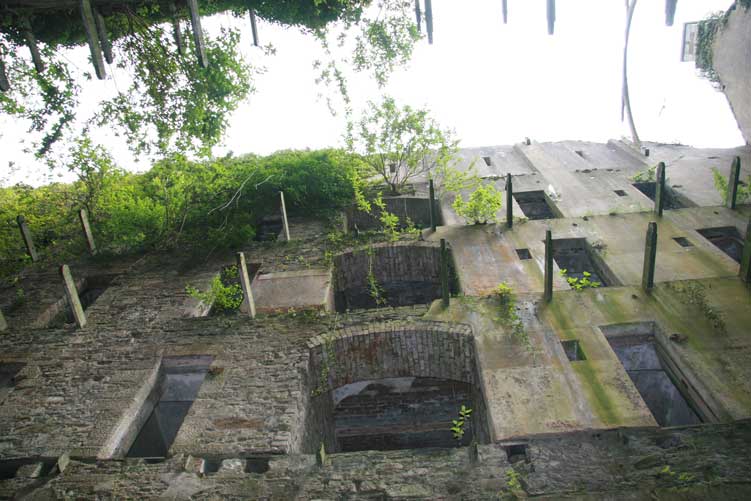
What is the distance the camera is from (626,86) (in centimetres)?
1664

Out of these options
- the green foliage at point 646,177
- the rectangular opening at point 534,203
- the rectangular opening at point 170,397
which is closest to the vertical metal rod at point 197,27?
the rectangular opening at point 170,397

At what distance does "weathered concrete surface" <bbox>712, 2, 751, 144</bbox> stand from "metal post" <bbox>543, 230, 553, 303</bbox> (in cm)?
965

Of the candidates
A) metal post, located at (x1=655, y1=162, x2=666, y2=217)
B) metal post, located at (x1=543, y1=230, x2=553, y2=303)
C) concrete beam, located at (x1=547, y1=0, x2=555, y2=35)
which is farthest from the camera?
metal post, located at (x1=655, y1=162, x2=666, y2=217)

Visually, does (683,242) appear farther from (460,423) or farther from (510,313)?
(460,423)

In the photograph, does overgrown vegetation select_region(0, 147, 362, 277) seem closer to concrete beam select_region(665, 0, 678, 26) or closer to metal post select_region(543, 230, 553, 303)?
metal post select_region(543, 230, 553, 303)

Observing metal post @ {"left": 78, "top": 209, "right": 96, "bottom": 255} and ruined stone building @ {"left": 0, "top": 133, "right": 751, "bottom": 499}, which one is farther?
metal post @ {"left": 78, "top": 209, "right": 96, "bottom": 255}

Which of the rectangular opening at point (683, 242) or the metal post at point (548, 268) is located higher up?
the metal post at point (548, 268)

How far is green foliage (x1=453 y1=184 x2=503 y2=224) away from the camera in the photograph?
9.77 metres

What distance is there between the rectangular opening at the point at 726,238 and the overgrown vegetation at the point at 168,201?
8064mm

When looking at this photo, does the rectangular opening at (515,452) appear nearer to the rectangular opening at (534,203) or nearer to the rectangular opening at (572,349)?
the rectangular opening at (572,349)

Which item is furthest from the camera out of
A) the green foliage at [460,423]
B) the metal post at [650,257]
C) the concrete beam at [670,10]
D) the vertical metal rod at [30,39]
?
the vertical metal rod at [30,39]

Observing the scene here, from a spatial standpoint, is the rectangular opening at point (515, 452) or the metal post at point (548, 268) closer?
the rectangular opening at point (515, 452)

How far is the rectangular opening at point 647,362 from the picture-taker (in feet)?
20.5

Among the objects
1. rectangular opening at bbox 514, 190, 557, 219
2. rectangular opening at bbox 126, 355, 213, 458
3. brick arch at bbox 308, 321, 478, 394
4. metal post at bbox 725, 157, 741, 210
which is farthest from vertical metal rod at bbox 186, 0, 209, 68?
metal post at bbox 725, 157, 741, 210
